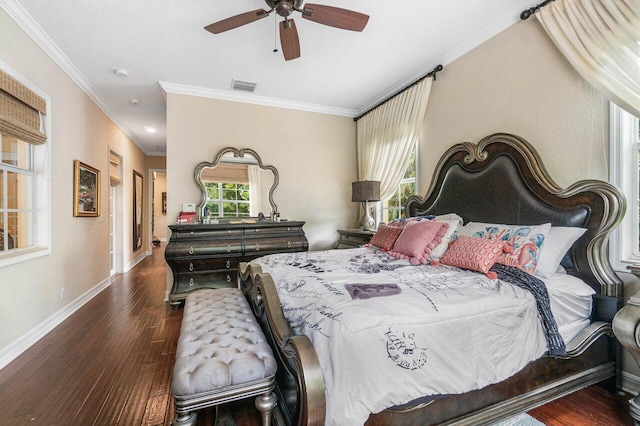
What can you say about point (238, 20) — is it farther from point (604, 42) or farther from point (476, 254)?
point (604, 42)

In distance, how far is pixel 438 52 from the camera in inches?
124

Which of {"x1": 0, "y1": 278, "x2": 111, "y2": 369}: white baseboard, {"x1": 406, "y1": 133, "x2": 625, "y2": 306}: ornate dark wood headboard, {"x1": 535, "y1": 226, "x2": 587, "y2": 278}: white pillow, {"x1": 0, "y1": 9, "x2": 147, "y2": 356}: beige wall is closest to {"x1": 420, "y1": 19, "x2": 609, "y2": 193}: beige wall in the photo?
{"x1": 406, "y1": 133, "x2": 625, "y2": 306}: ornate dark wood headboard

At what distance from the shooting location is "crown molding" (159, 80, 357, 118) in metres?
3.90

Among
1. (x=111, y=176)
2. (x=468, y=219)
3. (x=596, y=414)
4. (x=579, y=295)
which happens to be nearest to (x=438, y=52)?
(x=468, y=219)

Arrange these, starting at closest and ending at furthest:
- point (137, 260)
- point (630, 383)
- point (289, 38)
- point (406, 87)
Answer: point (630, 383), point (289, 38), point (406, 87), point (137, 260)

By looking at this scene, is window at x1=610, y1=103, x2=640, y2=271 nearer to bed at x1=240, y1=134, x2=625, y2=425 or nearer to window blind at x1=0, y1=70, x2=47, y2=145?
bed at x1=240, y1=134, x2=625, y2=425

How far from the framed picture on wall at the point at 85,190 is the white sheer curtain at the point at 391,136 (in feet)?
12.6

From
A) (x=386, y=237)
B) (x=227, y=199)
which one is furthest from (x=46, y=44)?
(x=386, y=237)

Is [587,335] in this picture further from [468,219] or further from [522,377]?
[468,219]

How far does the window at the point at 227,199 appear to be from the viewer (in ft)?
13.6

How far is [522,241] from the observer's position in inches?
79.2

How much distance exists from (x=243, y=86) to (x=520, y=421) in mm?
4258

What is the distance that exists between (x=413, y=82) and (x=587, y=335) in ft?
10.0

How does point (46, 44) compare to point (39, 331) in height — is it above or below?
above
